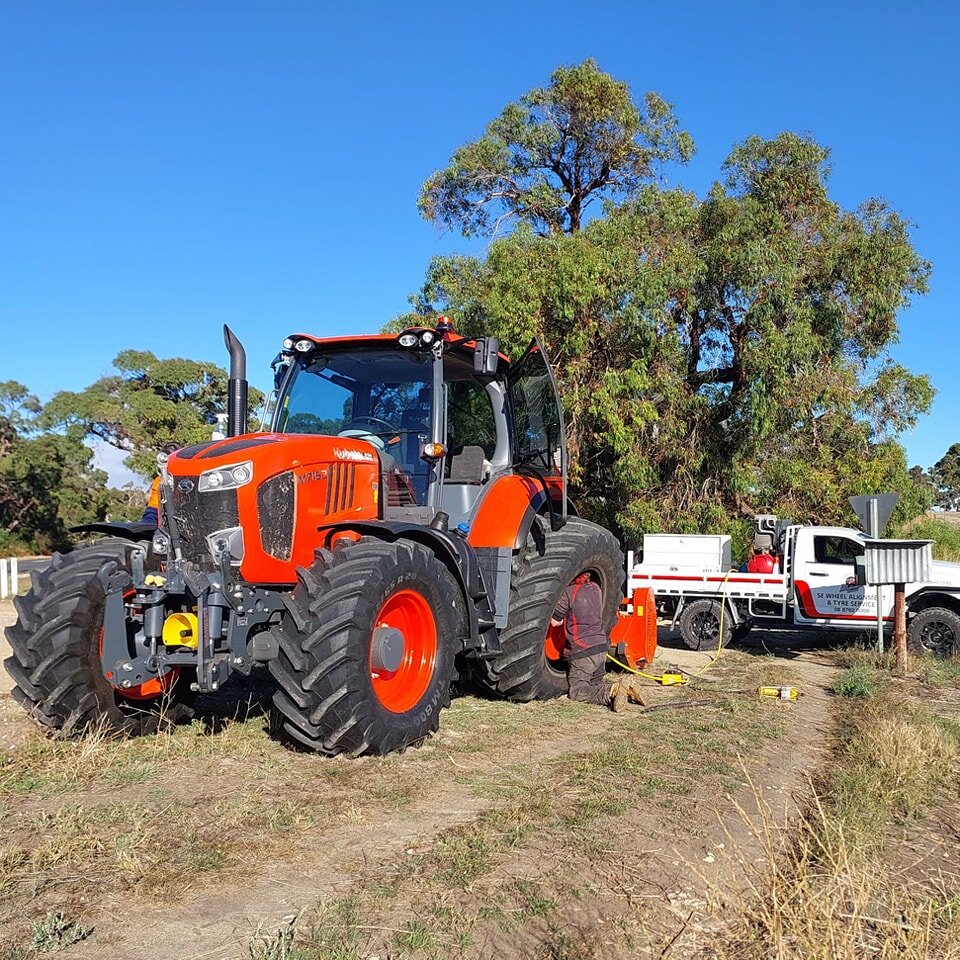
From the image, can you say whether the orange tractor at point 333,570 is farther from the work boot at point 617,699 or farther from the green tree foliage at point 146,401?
the green tree foliage at point 146,401

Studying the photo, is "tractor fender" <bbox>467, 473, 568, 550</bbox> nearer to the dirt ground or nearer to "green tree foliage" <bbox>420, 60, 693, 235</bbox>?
the dirt ground

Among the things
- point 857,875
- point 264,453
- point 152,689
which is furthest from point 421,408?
point 857,875

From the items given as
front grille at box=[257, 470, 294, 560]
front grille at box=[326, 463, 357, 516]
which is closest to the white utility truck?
front grille at box=[326, 463, 357, 516]

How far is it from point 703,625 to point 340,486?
8.02 metres

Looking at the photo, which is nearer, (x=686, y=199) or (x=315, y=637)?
(x=315, y=637)

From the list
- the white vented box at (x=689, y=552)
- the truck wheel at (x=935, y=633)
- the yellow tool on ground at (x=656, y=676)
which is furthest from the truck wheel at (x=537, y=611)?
the truck wheel at (x=935, y=633)

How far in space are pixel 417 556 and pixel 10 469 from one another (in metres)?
33.1

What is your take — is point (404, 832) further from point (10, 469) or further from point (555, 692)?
point (10, 469)

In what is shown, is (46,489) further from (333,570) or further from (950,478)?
(950,478)

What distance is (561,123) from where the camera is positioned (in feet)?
63.1

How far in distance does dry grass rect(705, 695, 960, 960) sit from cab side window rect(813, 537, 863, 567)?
21.8 feet

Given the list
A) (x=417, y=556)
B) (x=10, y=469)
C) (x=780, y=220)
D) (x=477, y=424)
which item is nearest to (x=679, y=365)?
(x=780, y=220)

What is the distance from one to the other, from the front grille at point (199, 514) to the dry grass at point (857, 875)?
11.1ft

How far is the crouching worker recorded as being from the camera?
25.2ft
